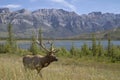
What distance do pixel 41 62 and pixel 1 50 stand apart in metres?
61.2

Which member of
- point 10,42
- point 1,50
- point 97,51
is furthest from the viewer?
point 97,51

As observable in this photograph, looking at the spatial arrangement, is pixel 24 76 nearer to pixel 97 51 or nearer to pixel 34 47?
pixel 34 47

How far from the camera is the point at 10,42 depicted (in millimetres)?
79938

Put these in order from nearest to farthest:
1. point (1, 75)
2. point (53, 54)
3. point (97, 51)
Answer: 1. point (1, 75)
2. point (53, 54)
3. point (97, 51)

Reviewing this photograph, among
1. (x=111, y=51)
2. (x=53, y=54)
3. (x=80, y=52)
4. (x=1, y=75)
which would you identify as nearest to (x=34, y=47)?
(x=80, y=52)

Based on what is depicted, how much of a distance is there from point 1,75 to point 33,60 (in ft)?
25.0

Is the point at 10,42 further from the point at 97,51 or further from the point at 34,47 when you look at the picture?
the point at 97,51

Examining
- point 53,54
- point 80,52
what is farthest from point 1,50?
point 53,54

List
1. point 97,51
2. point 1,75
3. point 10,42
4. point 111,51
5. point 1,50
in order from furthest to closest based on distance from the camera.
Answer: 1. point 97,51
2. point 111,51
3. point 10,42
4. point 1,50
5. point 1,75

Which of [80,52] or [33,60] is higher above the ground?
[33,60]

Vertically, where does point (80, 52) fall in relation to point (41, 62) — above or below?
below

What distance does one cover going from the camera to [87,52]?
297ft

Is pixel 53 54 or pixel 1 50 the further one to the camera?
pixel 1 50

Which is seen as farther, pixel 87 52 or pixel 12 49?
pixel 87 52
